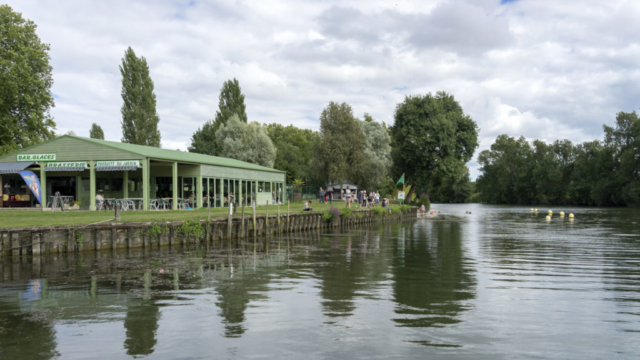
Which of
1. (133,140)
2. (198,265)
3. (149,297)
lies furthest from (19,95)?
(149,297)

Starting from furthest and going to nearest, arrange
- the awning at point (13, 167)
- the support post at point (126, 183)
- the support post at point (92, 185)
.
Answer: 1. the support post at point (126, 183)
2. the awning at point (13, 167)
3. the support post at point (92, 185)

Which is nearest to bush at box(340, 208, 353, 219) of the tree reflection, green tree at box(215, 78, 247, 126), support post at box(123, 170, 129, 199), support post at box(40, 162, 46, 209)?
the tree reflection

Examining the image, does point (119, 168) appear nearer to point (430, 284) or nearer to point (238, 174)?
point (238, 174)

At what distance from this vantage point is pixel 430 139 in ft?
202

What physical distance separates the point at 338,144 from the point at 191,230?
112 feet

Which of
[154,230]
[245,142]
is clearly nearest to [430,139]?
[245,142]

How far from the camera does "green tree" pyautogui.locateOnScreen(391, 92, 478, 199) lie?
61.7 m

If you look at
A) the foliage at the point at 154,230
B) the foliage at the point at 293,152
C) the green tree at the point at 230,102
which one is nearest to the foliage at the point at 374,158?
the foliage at the point at 293,152

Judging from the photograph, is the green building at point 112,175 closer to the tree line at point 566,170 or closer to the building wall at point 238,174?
the building wall at point 238,174

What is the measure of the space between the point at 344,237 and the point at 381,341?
2082cm

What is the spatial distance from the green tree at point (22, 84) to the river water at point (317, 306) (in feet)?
86.7

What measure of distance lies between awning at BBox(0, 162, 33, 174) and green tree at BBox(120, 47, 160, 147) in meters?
25.9

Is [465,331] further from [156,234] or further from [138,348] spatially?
[156,234]

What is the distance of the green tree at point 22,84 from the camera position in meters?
38.3
